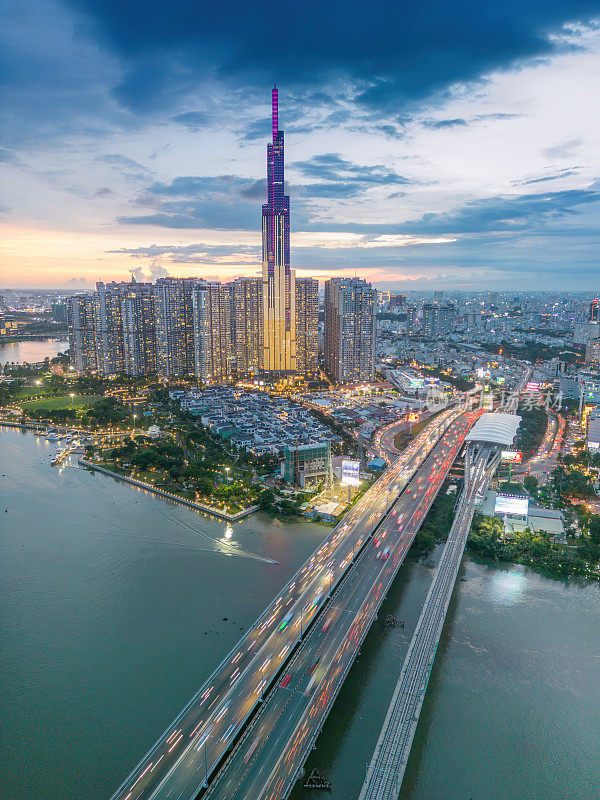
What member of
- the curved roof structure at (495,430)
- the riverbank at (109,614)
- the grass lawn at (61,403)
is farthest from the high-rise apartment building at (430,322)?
the riverbank at (109,614)

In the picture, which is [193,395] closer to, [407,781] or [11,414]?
[11,414]

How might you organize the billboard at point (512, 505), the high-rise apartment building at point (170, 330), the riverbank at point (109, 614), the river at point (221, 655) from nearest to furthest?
the river at point (221, 655), the riverbank at point (109, 614), the billboard at point (512, 505), the high-rise apartment building at point (170, 330)

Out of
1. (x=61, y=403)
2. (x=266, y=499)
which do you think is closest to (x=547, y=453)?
(x=266, y=499)

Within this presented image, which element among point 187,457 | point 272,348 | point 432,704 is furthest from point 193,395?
point 432,704

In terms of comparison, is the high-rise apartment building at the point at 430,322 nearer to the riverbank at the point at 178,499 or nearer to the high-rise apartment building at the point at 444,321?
the high-rise apartment building at the point at 444,321

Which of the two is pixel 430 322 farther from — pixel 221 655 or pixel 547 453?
pixel 221 655
